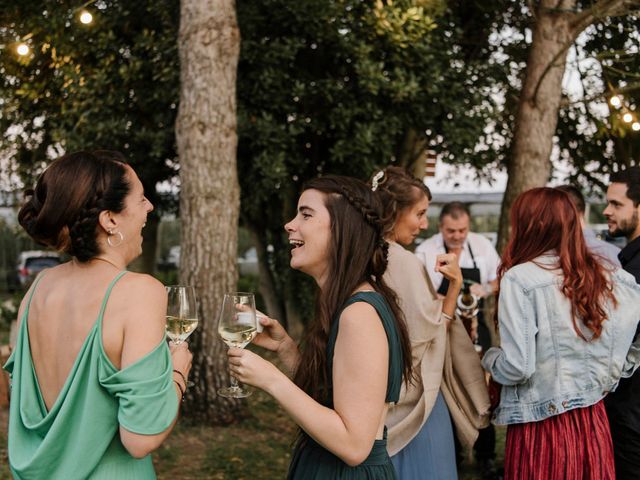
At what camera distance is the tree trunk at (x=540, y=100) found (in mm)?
7594

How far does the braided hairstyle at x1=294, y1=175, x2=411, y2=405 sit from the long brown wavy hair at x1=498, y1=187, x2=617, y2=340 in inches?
42.8

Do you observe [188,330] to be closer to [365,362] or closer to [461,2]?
[365,362]

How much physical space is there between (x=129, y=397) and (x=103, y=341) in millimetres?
181

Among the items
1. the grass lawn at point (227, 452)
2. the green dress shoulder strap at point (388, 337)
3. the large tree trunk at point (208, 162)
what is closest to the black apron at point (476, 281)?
the grass lawn at point (227, 452)

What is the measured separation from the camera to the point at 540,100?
7684 mm

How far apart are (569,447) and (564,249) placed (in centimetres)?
89

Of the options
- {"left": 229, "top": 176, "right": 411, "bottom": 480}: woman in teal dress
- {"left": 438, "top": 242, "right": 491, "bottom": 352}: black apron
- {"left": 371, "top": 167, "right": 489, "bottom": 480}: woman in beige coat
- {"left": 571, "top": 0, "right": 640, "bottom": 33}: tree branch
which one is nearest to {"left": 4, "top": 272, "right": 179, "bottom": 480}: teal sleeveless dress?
{"left": 229, "top": 176, "right": 411, "bottom": 480}: woman in teal dress

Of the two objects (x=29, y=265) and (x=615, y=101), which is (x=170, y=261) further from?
(x=615, y=101)

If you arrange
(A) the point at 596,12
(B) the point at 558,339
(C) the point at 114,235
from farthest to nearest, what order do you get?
(A) the point at 596,12
(B) the point at 558,339
(C) the point at 114,235

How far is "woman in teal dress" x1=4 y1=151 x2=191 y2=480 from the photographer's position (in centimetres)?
205

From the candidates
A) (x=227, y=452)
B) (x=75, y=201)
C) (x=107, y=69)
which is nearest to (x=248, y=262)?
(x=107, y=69)

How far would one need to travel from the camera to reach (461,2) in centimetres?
991

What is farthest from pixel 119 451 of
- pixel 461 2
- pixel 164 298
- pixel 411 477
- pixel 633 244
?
pixel 461 2

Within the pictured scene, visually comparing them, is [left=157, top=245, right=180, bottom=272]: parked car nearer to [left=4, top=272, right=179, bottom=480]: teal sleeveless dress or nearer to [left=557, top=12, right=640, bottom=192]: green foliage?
[left=557, top=12, right=640, bottom=192]: green foliage
